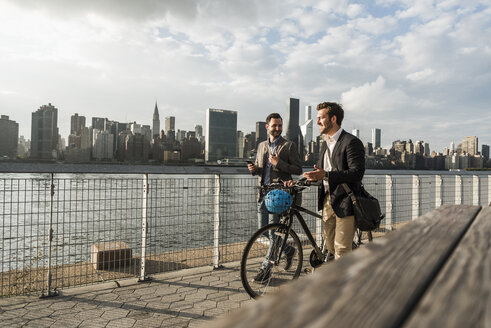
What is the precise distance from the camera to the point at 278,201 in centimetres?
352

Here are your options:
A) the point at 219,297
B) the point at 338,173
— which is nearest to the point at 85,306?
the point at 219,297

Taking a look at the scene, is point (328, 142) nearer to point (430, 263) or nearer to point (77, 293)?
point (430, 263)

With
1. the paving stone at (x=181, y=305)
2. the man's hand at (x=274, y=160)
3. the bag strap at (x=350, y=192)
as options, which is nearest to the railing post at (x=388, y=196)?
the man's hand at (x=274, y=160)

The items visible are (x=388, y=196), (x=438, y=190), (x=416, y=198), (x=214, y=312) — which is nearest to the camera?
(x=214, y=312)

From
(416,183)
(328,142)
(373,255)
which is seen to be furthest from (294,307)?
(416,183)

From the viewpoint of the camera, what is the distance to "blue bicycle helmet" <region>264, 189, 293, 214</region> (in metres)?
3.53

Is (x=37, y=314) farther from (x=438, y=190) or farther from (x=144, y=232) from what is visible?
(x=438, y=190)

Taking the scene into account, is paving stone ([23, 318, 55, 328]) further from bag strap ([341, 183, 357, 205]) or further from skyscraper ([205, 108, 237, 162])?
skyscraper ([205, 108, 237, 162])

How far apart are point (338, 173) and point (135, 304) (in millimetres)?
2641

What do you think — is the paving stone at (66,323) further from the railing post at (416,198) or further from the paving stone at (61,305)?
the railing post at (416,198)

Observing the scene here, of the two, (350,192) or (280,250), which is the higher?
(350,192)

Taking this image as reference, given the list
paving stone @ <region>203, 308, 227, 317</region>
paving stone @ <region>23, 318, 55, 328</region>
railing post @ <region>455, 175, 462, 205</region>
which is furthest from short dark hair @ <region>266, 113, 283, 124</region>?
railing post @ <region>455, 175, 462, 205</region>

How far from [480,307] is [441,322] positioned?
10cm

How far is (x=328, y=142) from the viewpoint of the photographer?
11.7 feet
